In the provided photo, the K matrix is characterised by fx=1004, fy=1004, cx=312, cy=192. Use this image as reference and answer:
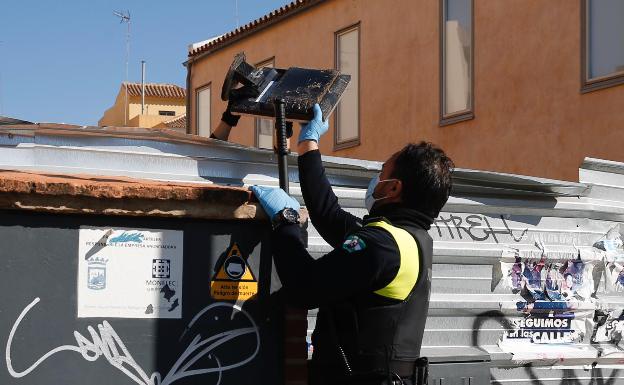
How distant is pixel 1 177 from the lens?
348cm

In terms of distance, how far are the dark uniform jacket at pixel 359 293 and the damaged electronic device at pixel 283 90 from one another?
33 centimetres

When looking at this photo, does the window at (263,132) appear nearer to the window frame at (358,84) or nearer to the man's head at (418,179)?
the window frame at (358,84)

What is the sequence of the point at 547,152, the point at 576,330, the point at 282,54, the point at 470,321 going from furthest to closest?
the point at 282,54
the point at 547,152
the point at 576,330
the point at 470,321

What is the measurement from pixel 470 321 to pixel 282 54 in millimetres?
13240

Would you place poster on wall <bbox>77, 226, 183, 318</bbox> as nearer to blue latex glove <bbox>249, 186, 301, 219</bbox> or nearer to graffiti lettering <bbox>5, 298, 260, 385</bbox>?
graffiti lettering <bbox>5, 298, 260, 385</bbox>

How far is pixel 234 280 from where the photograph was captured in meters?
3.86

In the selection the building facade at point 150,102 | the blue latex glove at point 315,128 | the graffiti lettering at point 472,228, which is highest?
the building facade at point 150,102

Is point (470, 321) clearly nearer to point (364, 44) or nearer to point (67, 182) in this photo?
point (67, 182)

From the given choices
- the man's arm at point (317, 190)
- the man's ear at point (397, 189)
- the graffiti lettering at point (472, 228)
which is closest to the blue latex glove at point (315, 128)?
the man's arm at point (317, 190)

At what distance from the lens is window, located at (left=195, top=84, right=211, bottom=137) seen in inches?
820

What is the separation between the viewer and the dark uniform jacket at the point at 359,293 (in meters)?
3.59

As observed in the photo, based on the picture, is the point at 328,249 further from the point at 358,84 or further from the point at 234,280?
the point at 358,84

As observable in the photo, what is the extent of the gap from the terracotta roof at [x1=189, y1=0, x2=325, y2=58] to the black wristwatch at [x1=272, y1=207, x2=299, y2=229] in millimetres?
13428

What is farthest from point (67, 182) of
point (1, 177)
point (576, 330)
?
point (576, 330)
